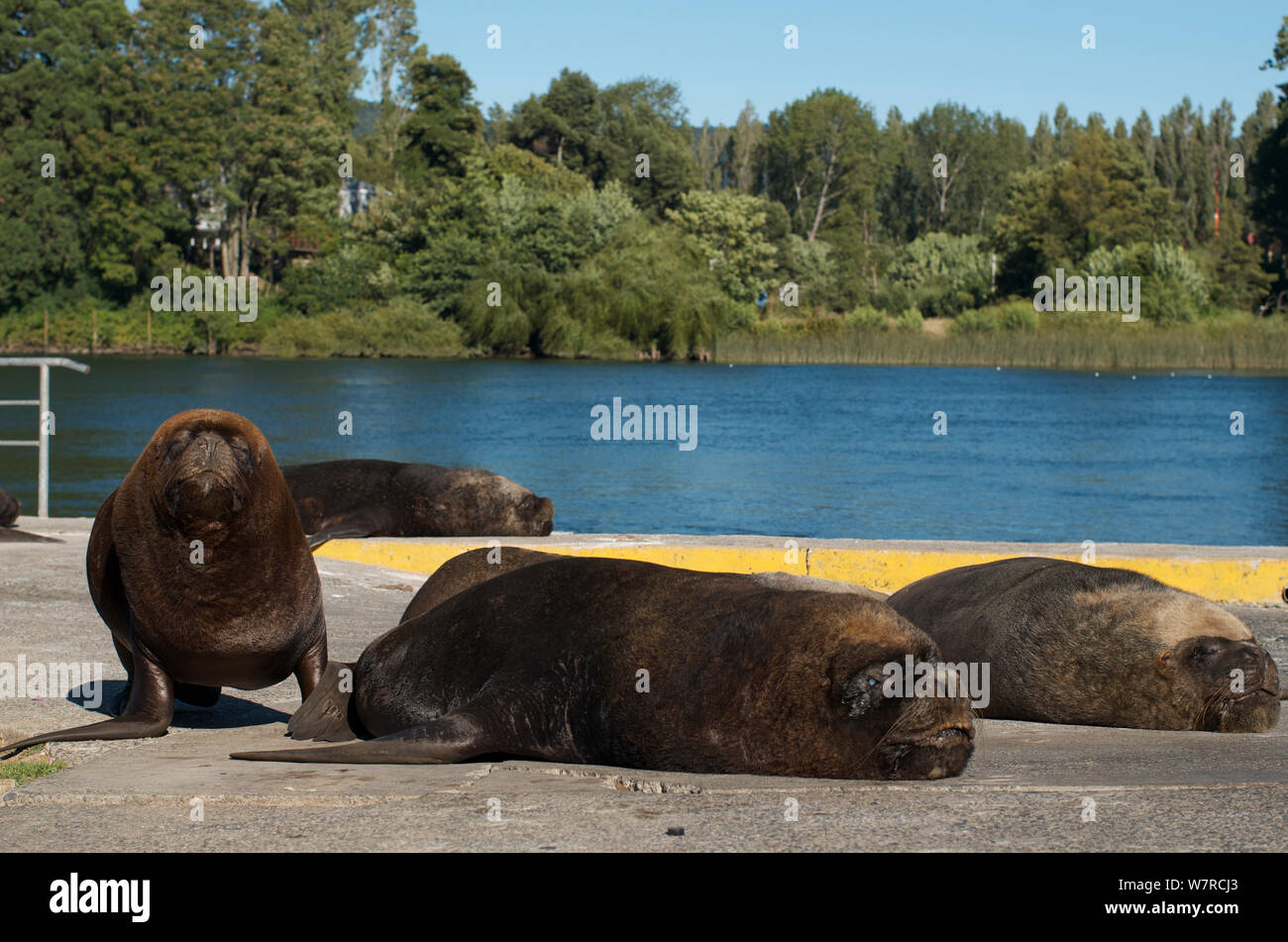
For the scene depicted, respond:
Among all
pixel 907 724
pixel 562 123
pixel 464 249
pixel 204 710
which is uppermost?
pixel 562 123

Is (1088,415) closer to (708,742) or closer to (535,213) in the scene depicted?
(535,213)

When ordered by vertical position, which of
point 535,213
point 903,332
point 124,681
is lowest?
point 124,681

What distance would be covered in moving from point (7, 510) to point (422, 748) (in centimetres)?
889

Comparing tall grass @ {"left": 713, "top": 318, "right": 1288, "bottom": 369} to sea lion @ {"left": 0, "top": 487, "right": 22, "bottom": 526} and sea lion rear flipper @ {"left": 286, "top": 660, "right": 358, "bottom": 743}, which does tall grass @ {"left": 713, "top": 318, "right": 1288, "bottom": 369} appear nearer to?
sea lion @ {"left": 0, "top": 487, "right": 22, "bottom": 526}

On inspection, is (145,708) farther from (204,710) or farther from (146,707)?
(204,710)

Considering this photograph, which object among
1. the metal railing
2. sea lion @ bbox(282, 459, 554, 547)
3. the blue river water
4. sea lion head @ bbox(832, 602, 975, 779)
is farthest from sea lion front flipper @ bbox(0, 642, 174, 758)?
the blue river water

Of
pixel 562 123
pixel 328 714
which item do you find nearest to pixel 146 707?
pixel 328 714

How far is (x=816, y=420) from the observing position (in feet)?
159

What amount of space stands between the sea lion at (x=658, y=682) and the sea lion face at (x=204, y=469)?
92 centimetres

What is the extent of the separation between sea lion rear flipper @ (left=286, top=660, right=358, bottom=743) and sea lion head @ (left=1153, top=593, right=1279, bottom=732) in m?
3.62

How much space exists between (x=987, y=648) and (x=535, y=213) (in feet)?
254

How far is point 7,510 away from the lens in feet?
41.1
